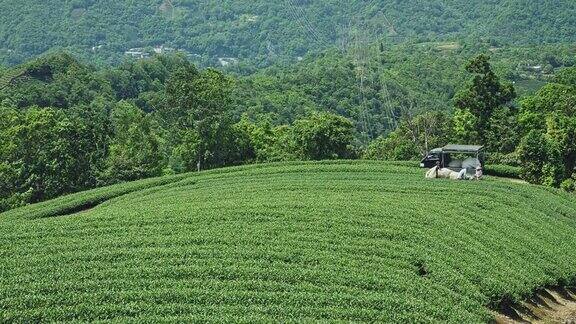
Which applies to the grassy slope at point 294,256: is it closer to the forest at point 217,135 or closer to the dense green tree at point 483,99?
the forest at point 217,135

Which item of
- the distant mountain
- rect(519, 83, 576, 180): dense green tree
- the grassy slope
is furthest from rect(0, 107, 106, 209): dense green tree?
the distant mountain

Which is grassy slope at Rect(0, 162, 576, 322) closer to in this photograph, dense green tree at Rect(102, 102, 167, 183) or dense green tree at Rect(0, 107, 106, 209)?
dense green tree at Rect(0, 107, 106, 209)

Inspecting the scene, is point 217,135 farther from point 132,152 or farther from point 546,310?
point 546,310

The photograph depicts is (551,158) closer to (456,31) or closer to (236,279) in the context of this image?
(236,279)

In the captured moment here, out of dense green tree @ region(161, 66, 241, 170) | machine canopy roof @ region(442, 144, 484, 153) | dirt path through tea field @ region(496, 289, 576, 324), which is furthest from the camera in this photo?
dense green tree @ region(161, 66, 241, 170)

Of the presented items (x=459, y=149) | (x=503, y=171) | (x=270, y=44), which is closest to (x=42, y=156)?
(x=459, y=149)

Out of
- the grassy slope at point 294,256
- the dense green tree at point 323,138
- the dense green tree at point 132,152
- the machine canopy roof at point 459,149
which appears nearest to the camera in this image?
the grassy slope at point 294,256

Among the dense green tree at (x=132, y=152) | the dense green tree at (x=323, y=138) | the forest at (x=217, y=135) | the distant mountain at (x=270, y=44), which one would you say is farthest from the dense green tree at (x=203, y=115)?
the distant mountain at (x=270, y=44)

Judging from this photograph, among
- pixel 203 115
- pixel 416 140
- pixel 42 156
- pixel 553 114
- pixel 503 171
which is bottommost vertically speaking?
pixel 503 171

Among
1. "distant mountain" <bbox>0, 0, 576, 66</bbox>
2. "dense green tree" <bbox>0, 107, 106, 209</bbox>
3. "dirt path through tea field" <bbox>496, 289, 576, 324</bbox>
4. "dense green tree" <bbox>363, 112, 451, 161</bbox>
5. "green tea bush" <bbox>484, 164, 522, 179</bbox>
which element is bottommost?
"dirt path through tea field" <bbox>496, 289, 576, 324</bbox>
